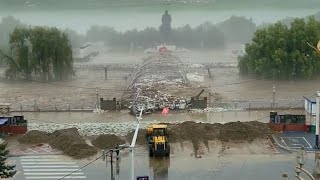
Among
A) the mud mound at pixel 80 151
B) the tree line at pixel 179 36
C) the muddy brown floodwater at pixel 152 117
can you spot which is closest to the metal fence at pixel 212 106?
the muddy brown floodwater at pixel 152 117

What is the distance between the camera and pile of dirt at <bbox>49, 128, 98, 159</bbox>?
2634 centimetres

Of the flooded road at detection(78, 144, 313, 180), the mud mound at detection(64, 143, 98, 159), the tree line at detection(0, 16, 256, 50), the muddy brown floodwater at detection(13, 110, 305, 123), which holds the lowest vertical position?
the flooded road at detection(78, 144, 313, 180)

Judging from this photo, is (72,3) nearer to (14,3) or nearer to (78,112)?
(14,3)


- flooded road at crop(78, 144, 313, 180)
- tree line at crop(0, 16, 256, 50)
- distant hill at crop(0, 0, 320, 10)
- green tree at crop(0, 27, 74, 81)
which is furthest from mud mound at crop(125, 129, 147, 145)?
distant hill at crop(0, 0, 320, 10)

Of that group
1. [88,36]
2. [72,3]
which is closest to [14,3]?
[72,3]

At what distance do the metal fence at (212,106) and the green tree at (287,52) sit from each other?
29.7 ft

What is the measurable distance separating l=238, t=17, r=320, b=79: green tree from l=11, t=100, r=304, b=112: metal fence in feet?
29.7

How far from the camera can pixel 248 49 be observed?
4956cm

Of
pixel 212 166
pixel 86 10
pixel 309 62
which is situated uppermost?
pixel 86 10

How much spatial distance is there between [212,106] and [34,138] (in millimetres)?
13288

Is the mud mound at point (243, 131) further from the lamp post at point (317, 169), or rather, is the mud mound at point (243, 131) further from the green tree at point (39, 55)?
the green tree at point (39, 55)

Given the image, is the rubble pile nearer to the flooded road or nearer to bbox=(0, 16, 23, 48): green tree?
the flooded road

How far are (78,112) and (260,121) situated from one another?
39.0 feet

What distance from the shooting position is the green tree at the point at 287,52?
153 ft
